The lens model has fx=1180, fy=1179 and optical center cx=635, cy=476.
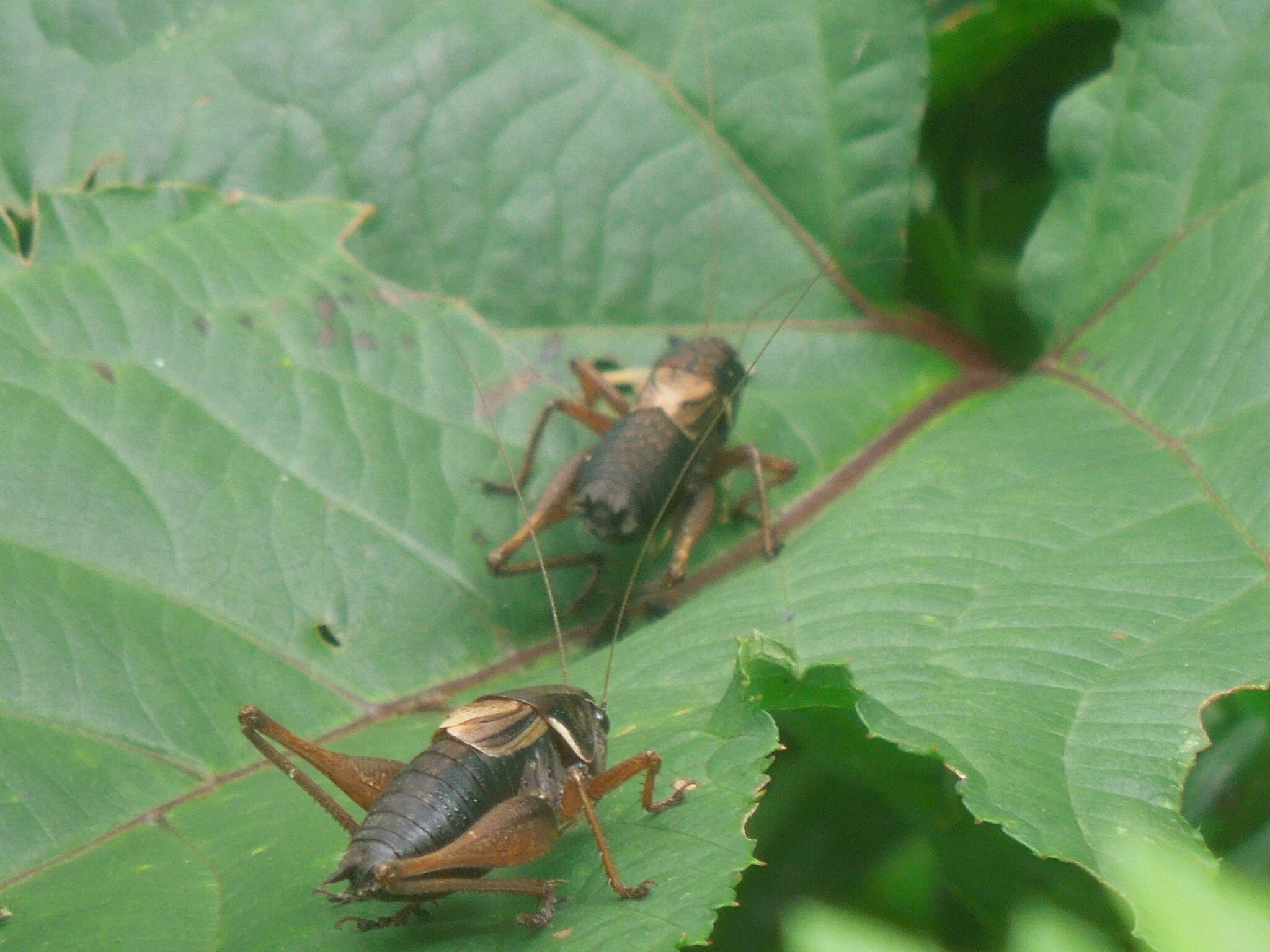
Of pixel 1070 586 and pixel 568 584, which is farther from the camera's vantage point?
pixel 568 584

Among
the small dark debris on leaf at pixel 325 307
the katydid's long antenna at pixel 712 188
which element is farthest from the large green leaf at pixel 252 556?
the katydid's long antenna at pixel 712 188

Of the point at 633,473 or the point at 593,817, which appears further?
the point at 633,473

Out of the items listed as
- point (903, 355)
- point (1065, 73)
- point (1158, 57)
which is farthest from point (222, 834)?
point (1065, 73)

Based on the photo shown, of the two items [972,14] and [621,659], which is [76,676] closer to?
[621,659]

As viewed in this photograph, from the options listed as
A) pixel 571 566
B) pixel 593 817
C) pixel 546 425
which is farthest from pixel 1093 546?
pixel 546 425

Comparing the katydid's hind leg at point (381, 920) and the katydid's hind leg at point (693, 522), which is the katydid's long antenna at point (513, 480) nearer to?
the katydid's hind leg at point (693, 522)

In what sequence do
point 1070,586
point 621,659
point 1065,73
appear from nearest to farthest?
1. point 1070,586
2. point 621,659
3. point 1065,73

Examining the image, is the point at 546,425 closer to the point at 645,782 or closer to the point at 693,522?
the point at 693,522
